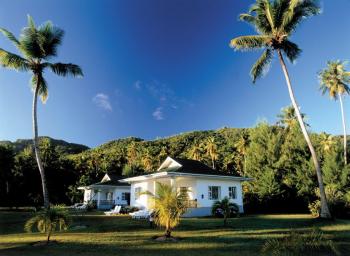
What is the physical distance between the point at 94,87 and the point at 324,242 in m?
22.0

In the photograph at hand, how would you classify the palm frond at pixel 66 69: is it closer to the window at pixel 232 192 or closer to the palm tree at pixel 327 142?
the window at pixel 232 192

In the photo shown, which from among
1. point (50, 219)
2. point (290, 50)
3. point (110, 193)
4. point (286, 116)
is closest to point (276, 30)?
point (290, 50)

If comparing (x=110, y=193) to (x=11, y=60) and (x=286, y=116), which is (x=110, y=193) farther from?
(x=286, y=116)

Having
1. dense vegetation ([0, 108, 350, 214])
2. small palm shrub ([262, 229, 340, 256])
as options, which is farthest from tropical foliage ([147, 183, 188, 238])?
dense vegetation ([0, 108, 350, 214])

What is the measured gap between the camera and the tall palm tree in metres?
23.8

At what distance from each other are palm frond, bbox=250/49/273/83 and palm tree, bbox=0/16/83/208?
15477 millimetres

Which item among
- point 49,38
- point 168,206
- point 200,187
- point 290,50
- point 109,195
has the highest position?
point 290,50

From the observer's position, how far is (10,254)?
35.2 ft

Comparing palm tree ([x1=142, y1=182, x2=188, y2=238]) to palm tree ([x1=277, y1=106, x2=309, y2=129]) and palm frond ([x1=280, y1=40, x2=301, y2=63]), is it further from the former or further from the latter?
palm tree ([x1=277, y1=106, x2=309, y2=129])

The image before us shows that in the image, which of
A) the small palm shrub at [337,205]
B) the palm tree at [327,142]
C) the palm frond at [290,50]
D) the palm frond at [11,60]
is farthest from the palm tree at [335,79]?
the palm frond at [11,60]

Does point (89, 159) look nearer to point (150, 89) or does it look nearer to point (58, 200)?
point (58, 200)

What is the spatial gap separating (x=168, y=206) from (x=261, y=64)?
17.1 meters

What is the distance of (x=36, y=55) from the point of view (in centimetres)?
2267

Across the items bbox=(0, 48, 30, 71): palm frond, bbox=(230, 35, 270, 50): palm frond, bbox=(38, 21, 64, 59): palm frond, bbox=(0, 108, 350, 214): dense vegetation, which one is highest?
bbox=(230, 35, 270, 50): palm frond
